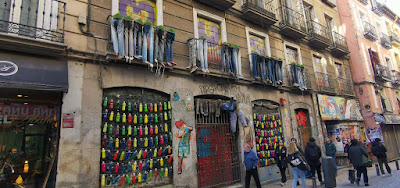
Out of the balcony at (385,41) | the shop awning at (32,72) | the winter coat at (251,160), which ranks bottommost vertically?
the winter coat at (251,160)

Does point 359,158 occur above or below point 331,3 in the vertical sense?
Result: below

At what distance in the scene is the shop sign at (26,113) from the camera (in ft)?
16.9

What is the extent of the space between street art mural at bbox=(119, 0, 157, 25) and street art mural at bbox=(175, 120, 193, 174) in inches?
138

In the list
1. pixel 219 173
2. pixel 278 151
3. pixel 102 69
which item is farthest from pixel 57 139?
pixel 278 151

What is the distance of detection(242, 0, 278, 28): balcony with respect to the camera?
32.3 feet

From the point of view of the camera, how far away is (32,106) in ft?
18.0

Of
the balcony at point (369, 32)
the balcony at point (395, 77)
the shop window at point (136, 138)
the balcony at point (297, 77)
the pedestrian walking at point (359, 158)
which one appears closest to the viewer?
the shop window at point (136, 138)

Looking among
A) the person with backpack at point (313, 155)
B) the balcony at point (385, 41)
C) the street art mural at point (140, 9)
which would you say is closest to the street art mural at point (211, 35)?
the street art mural at point (140, 9)

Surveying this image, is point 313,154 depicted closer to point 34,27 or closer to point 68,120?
point 68,120

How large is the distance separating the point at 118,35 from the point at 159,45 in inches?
50.4

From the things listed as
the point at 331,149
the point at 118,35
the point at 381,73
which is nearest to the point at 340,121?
the point at 331,149

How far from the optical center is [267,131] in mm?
9844

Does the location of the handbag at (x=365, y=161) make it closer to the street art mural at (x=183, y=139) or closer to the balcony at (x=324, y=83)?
the street art mural at (x=183, y=139)

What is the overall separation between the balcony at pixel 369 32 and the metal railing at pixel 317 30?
4614mm
